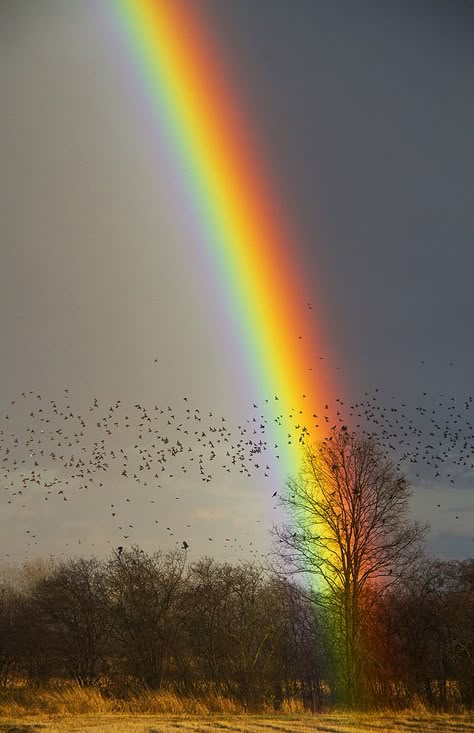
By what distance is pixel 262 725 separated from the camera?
2031cm

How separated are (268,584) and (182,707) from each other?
8.03 metres

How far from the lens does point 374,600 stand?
27.3 metres

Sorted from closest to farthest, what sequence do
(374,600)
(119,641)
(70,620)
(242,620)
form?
(374,600) → (242,620) → (119,641) → (70,620)

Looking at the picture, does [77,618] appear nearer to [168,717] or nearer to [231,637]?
[231,637]

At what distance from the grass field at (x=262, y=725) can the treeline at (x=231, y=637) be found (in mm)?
3898

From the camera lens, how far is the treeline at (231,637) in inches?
1077

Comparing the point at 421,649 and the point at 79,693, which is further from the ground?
the point at 421,649

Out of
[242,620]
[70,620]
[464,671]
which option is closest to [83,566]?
[70,620]

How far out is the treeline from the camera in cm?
2736

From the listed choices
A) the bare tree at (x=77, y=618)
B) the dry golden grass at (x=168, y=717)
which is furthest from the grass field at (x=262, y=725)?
the bare tree at (x=77, y=618)

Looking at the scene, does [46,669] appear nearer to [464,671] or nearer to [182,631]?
[182,631]

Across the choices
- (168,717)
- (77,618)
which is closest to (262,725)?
(168,717)

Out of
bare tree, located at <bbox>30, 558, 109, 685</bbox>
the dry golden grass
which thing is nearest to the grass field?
the dry golden grass

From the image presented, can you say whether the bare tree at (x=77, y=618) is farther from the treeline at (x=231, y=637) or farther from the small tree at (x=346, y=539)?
the small tree at (x=346, y=539)
